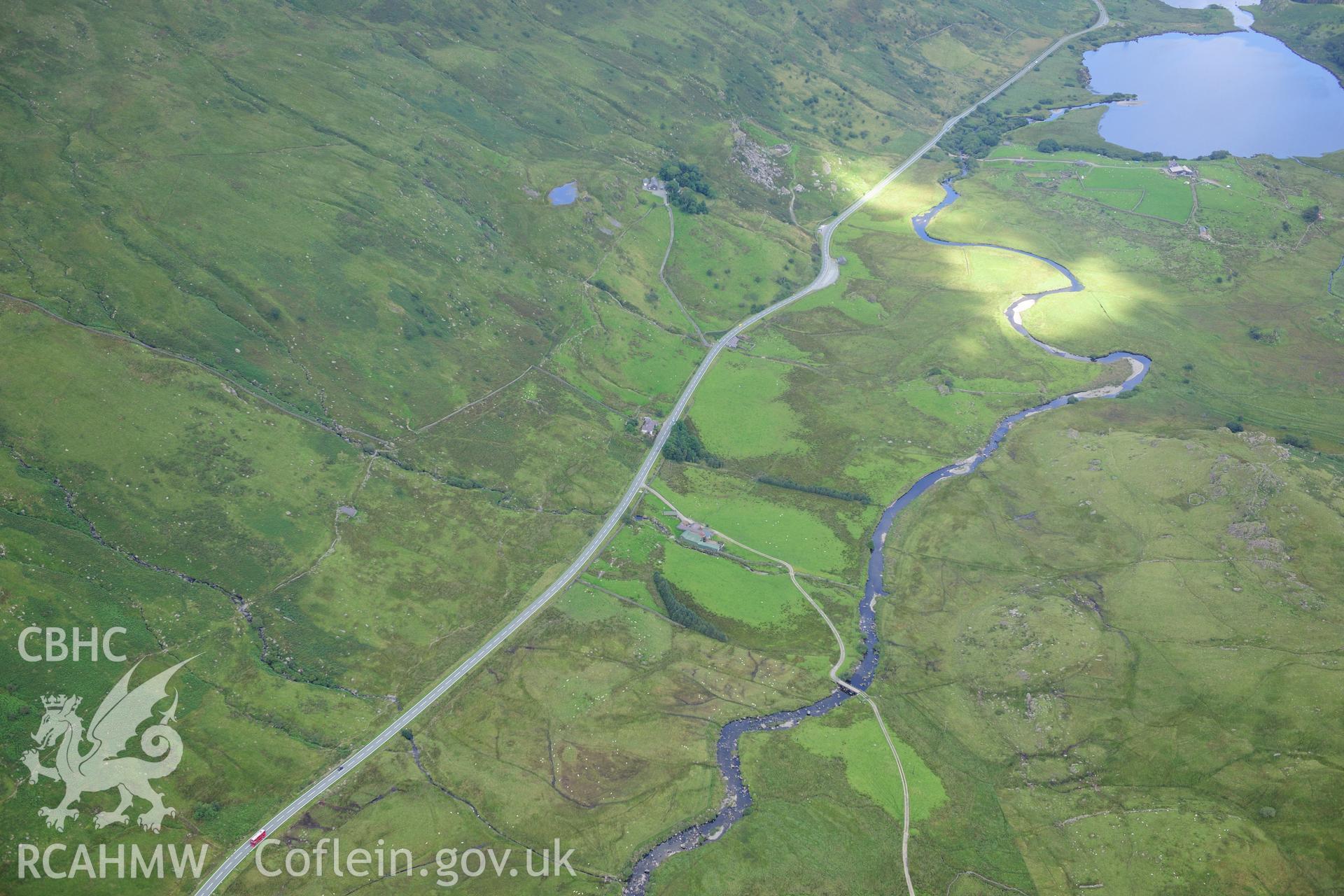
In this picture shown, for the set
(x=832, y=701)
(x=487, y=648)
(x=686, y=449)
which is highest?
(x=487, y=648)

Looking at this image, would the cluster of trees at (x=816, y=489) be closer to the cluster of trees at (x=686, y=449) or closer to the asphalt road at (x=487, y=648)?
the cluster of trees at (x=686, y=449)

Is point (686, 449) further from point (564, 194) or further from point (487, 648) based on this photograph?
point (564, 194)

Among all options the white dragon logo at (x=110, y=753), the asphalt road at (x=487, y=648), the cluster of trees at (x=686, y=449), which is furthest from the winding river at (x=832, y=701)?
the white dragon logo at (x=110, y=753)

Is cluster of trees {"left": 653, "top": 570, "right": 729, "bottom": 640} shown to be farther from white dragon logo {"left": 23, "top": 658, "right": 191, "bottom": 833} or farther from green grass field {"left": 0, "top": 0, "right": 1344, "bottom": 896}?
white dragon logo {"left": 23, "top": 658, "right": 191, "bottom": 833}

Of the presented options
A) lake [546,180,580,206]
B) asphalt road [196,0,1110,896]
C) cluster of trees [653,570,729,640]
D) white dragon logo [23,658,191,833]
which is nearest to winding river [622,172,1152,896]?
cluster of trees [653,570,729,640]

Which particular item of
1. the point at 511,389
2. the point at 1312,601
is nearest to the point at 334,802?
the point at 511,389

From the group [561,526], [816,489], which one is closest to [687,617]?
[561,526]
